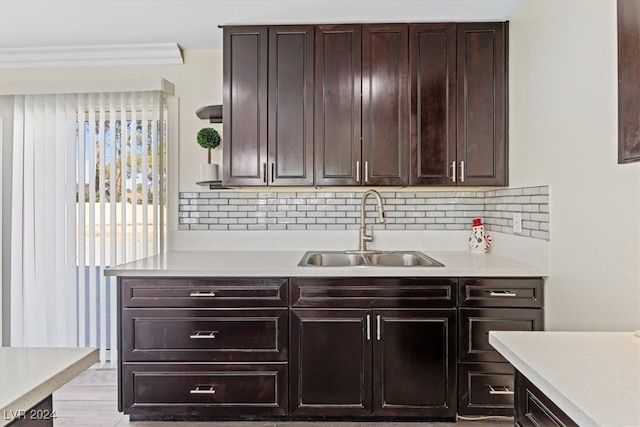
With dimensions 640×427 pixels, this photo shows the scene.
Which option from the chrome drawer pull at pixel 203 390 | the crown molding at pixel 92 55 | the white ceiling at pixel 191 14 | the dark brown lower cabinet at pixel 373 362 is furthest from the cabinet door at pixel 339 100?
the chrome drawer pull at pixel 203 390

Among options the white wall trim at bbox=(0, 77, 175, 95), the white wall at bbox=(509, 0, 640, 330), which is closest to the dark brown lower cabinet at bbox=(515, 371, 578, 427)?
the white wall at bbox=(509, 0, 640, 330)

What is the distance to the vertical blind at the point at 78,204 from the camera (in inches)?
108

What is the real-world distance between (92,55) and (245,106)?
4.07 ft

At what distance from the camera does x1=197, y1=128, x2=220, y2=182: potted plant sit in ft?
8.49

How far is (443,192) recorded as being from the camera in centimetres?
270

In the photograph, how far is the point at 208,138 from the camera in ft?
8.49

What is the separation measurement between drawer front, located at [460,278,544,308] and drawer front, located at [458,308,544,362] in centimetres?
3

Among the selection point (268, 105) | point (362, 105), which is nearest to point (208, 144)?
point (268, 105)

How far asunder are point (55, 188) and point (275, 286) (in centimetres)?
189

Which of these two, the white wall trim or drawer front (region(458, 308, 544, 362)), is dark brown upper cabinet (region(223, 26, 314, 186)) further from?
drawer front (region(458, 308, 544, 362))

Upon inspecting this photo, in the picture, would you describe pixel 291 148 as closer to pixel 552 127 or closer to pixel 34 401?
pixel 552 127

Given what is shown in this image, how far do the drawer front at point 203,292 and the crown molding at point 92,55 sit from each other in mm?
1575

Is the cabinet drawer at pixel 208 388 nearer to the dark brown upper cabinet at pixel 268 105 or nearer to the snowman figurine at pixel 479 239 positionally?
the dark brown upper cabinet at pixel 268 105

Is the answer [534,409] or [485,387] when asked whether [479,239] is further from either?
[534,409]
